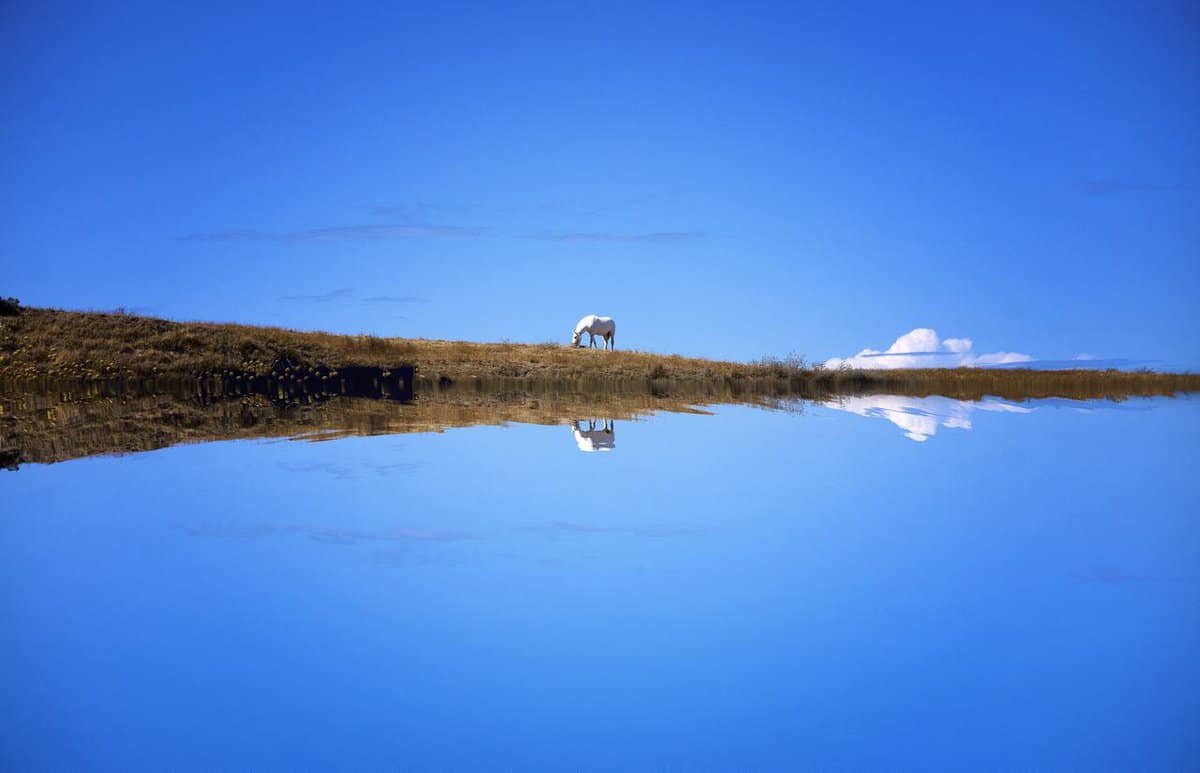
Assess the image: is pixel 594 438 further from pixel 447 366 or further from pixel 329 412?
pixel 447 366

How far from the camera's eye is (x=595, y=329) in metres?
36.1

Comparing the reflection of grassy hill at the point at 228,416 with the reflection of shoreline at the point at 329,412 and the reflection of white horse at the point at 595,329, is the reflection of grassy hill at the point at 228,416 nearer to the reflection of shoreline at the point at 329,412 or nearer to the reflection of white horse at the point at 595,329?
the reflection of shoreline at the point at 329,412

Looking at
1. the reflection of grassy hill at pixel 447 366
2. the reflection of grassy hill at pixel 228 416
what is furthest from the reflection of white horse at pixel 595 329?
the reflection of grassy hill at pixel 228 416

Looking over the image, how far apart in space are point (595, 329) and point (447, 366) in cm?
779

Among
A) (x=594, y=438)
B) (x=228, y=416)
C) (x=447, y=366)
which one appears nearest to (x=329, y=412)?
(x=228, y=416)

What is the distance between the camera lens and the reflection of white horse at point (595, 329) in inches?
1403

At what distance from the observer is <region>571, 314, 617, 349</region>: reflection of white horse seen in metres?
35.6

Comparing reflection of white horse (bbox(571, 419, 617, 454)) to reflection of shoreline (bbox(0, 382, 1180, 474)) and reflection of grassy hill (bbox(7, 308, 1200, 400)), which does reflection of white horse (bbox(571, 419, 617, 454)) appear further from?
reflection of grassy hill (bbox(7, 308, 1200, 400))

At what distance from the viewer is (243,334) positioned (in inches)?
1211

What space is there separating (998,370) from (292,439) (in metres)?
27.3

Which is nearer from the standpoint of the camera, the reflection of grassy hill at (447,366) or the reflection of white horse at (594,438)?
the reflection of white horse at (594,438)

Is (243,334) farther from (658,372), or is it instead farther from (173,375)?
(658,372)

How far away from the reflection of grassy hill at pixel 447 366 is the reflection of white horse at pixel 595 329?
3083mm

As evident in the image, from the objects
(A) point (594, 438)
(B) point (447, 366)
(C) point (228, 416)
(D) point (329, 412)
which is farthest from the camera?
(B) point (447, 366)
